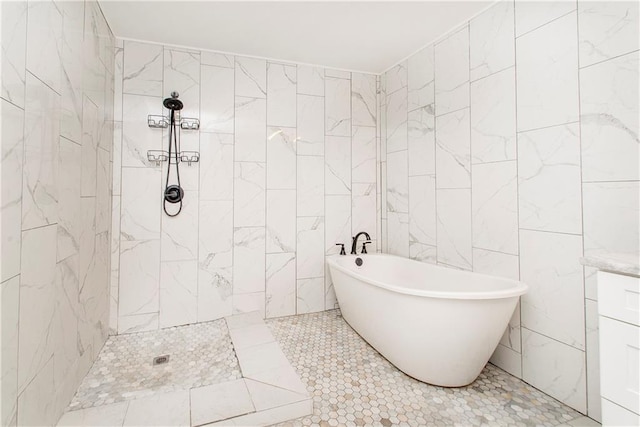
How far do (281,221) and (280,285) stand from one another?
2.02 feet

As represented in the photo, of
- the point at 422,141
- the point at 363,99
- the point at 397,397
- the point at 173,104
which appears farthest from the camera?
the point at 363,99

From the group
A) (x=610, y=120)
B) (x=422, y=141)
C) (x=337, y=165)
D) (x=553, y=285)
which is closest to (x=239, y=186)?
(x=337, y=165)

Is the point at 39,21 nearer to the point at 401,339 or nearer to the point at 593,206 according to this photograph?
the point at 401,339

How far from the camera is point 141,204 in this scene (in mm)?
2600

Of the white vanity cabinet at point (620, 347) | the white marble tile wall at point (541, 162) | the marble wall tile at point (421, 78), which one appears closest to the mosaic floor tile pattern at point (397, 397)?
the white marble tile wall at point (541, 162)

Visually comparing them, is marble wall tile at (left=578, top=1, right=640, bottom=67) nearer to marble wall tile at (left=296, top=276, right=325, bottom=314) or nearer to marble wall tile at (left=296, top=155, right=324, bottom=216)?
marble wall tile at (left=296, top=155, right=324, bottom=216)

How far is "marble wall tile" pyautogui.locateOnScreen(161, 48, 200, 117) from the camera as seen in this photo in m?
2.66

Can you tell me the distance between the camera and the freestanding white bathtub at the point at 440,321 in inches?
65.6

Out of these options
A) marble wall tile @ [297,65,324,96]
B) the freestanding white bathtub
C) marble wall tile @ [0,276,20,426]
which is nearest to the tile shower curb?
marble wall tile @ [0,276,20,426]

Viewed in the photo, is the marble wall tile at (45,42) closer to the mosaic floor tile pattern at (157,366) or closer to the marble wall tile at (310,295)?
the mosaic floor tile pattern at (157,366)

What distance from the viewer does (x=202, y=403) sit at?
1.68m

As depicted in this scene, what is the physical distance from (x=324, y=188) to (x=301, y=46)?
Result: 4.23ft

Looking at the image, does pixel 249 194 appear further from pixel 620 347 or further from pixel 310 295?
pixel 620 347

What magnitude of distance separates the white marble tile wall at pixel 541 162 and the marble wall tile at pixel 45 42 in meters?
2.47
